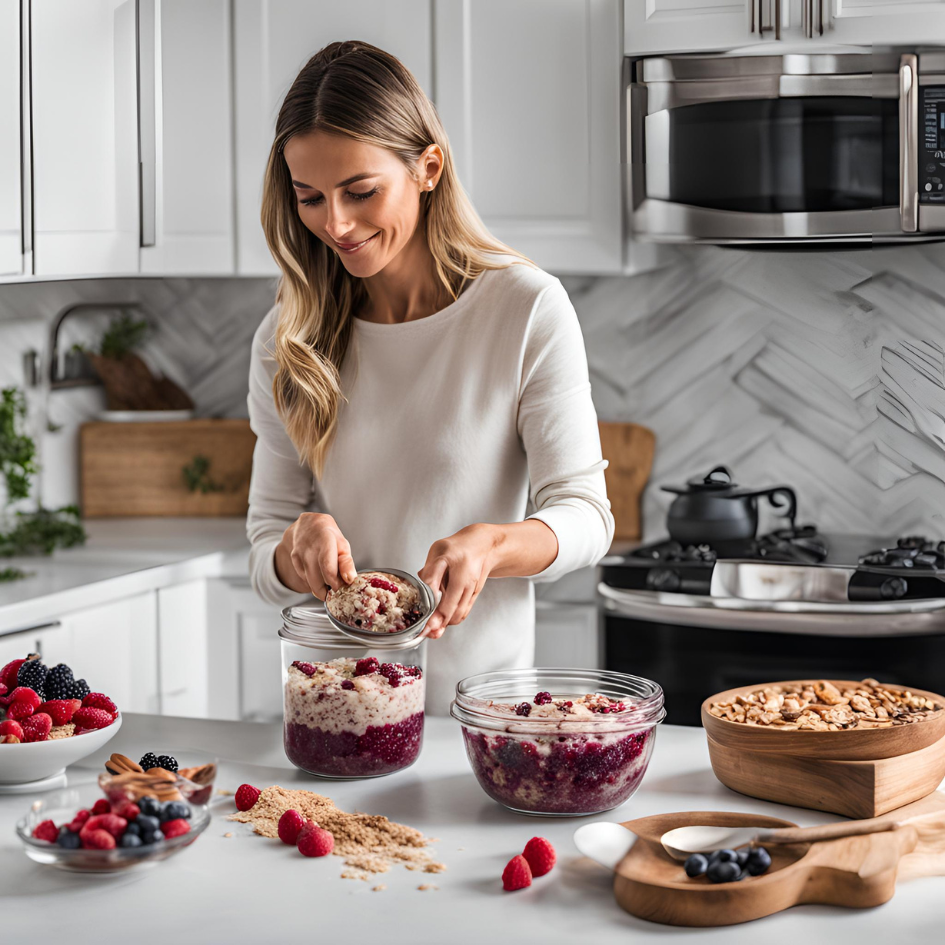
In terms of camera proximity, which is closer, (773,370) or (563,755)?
(563,755)

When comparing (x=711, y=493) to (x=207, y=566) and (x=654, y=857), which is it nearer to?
(x=207, y=566)

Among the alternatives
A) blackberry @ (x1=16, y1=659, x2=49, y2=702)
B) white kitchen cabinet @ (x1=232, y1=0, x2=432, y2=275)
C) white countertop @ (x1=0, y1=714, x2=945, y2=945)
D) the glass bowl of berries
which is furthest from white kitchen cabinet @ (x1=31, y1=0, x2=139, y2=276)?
the glass bowl of berries

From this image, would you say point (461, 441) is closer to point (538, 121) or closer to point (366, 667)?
point (366, 667)

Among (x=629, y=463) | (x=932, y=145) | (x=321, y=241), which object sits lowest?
(x=629, y=463)

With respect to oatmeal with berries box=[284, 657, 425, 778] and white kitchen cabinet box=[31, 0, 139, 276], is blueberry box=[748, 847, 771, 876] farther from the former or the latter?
white kitchen cabinet box=[31, 0, 139, 276]

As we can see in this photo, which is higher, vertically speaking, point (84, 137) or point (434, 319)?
point (84, 137)

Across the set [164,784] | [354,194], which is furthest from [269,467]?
[164,784]

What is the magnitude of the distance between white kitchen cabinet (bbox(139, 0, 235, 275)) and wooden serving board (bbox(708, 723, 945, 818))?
6.49 ft

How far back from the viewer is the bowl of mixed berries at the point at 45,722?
1.21 metres

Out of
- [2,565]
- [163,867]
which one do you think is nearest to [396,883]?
[163,867]

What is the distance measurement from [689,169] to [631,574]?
Result: 0.88 m

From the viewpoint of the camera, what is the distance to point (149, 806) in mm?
1004

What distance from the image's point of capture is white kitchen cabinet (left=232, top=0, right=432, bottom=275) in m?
2.63

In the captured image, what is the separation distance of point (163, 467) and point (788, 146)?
5.75 ft
